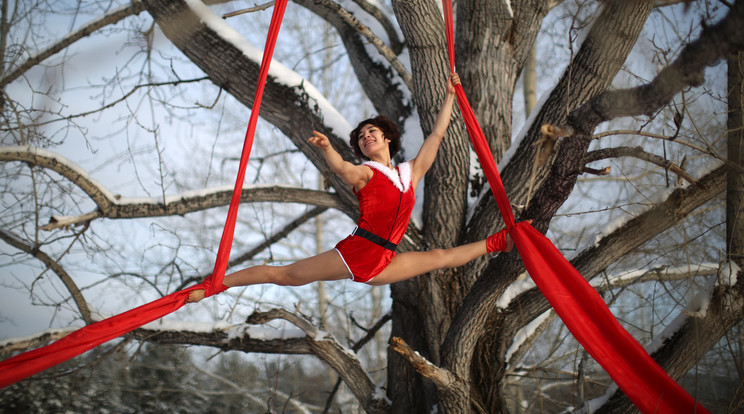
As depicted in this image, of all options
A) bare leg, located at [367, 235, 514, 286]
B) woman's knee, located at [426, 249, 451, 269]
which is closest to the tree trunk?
bare leg, located at [367, 235, 514, 286]

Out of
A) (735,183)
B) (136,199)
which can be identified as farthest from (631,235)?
(136,199)

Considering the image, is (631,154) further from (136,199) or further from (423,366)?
(136,199)

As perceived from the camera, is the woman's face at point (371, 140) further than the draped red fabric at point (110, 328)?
Yes

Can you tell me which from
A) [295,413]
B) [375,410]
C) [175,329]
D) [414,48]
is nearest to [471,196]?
[414,48]

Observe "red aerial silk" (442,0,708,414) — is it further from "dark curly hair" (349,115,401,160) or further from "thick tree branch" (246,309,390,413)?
"thick tree branch" (246,309,390,413)

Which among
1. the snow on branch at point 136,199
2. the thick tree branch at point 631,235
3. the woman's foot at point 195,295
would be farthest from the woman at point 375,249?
the snow on branch at point 136,199

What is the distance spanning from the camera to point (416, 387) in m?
4.17

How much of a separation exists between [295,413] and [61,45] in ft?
26.2

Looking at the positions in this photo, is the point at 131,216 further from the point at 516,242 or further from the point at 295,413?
the point at 295,413

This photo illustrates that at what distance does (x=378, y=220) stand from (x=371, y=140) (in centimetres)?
55

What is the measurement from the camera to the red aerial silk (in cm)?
242

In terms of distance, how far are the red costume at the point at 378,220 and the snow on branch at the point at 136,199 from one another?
4.13 feet

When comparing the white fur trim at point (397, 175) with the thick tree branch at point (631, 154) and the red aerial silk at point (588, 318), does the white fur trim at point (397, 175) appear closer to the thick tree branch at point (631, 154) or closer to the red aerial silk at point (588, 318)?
the red aerial silk at point (588, 318)

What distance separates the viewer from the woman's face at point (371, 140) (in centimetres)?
319
